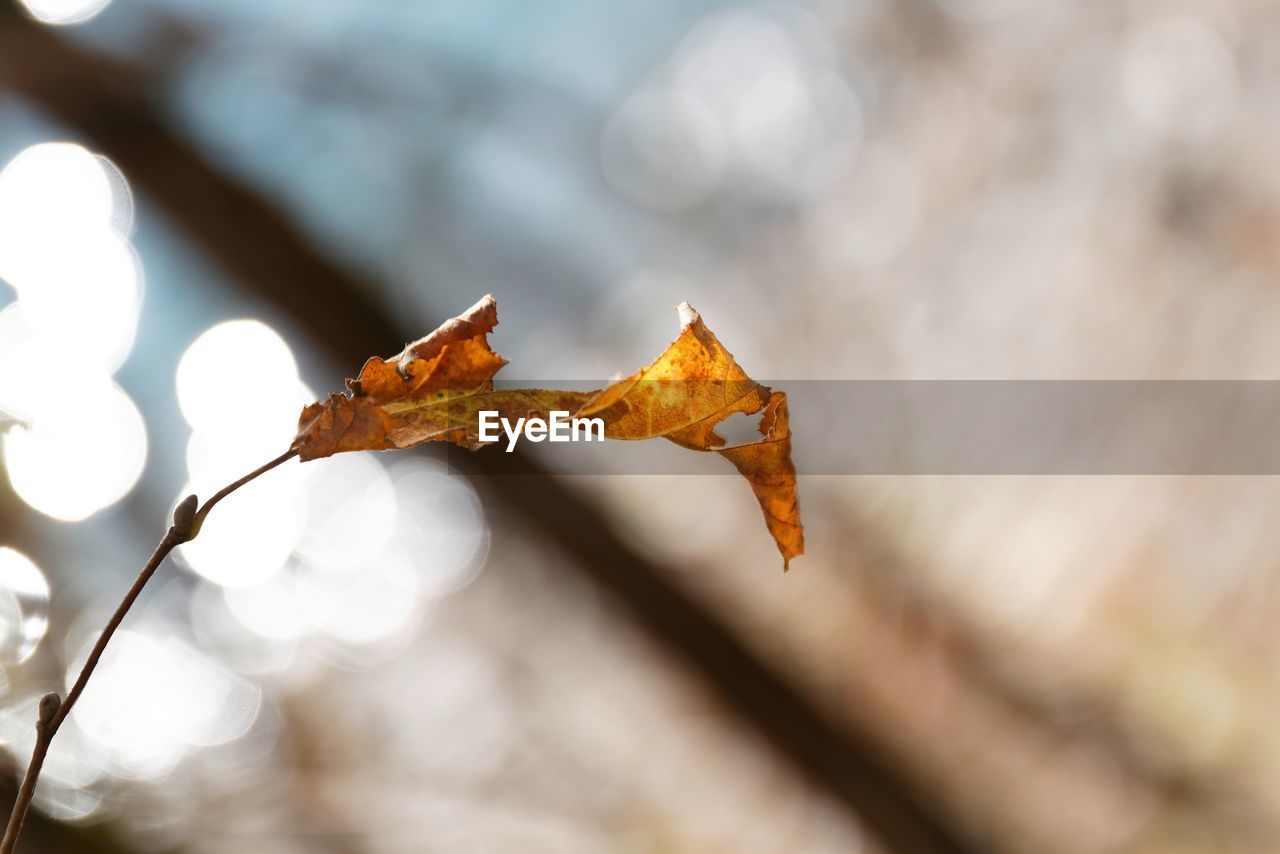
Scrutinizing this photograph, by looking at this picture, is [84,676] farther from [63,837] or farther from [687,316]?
[63,837]

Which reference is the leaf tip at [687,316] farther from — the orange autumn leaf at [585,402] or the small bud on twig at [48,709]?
the small bud on twig at [48,709]

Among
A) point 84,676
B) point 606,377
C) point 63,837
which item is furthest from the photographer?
point 606,377

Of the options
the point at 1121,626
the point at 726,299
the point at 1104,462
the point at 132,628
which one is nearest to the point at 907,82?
the point at 726,299

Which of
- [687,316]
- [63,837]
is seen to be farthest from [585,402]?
[63,837]

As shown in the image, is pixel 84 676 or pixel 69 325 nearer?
pixel 84 676

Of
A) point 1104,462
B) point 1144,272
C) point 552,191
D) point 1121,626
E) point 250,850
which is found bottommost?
point 250,850

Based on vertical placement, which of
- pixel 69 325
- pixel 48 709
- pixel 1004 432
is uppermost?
pixel 69 325

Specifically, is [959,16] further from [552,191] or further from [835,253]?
[552,191]
